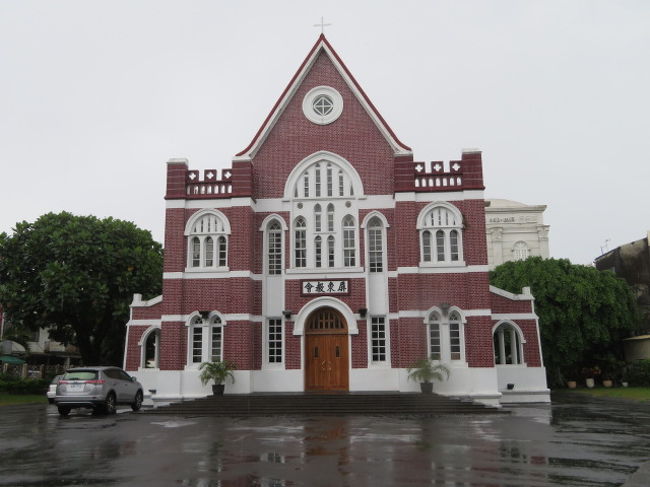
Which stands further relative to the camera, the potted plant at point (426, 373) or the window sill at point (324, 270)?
the window sill at point (324, 270)

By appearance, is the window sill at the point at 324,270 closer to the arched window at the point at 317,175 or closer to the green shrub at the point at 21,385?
the arched window at the point at 317,175

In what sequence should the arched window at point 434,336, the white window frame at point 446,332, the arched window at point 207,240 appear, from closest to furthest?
the white window frame at point 446,332 → the arched window at point 434,336 → the arched window at point 207,240

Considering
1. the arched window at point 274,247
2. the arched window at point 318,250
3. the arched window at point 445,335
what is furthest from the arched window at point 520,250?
the arched window at point 274,247

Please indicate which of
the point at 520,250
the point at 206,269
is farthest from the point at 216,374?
the point at 520,250

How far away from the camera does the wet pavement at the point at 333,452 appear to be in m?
8.16

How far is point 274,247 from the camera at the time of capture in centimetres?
2395

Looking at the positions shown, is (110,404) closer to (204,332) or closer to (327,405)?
(204,332)

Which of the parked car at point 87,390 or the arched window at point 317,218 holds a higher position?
the arched window at point 317,218

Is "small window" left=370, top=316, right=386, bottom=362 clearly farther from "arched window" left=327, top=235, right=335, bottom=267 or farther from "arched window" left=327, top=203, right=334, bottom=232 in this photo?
"arched window" left=327, top=203, right=334, bottom=232

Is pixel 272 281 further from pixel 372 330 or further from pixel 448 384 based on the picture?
pixel 448 384

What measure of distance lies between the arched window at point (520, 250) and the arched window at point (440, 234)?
2709cm

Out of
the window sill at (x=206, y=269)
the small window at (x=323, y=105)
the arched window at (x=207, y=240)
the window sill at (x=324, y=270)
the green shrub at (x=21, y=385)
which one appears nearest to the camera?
the window sill at (x=206, y=269)

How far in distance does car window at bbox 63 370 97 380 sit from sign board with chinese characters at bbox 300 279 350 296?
25.7 feet

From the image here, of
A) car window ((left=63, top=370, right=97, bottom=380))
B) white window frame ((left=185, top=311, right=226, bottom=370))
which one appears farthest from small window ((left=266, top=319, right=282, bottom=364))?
car window ((left=63, top=370, right=97, bottom=380))
